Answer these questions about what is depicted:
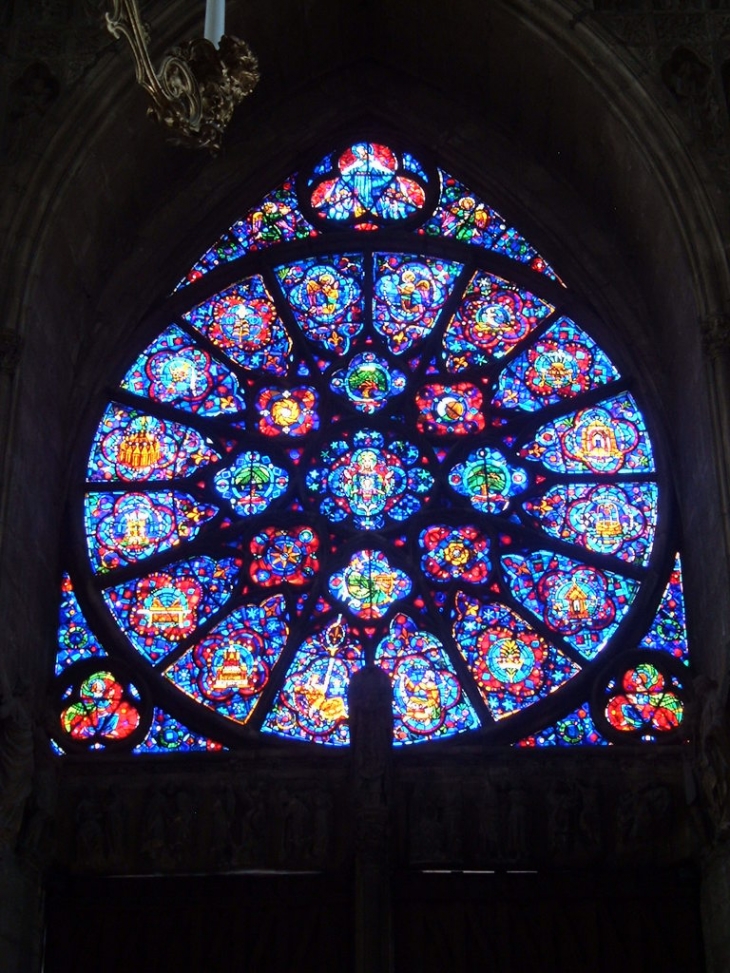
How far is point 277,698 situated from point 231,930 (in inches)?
61.1

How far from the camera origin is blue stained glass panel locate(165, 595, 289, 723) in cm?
1090

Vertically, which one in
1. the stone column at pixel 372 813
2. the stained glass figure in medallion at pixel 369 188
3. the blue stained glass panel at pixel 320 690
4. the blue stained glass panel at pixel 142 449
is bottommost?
the stone column at pixel 372 813

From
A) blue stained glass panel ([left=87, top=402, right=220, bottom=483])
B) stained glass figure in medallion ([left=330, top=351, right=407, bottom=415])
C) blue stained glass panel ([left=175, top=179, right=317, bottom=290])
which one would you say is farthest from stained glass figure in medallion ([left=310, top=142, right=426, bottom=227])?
blue stained glass panel ([left=87, top=402, right=220, bottom=483])

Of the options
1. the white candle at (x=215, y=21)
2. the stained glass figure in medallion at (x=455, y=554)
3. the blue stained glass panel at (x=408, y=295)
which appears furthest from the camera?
the blue stained glass panel at (x=408, y=295)

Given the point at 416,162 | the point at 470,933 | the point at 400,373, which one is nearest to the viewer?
the point at 470,933

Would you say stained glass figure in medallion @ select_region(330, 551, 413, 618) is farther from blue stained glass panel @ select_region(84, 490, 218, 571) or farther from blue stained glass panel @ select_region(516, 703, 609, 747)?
blue stained glass panel @ select_region(516, 703, 609, 747)

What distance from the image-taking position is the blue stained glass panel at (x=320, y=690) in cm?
1077

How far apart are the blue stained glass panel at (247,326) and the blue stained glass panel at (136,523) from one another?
1.24 metres

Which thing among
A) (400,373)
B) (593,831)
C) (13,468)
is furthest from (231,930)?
(400,373)

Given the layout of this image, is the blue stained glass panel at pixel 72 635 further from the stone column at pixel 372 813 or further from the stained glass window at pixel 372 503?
the stone column at pixel 372 813

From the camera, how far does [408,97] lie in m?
12.9

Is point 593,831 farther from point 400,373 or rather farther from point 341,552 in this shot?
point 400,373

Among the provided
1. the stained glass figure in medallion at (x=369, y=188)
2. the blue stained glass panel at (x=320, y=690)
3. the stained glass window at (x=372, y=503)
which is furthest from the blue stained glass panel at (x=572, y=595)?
the stained glass figure in medallion at (x=369, y=188)

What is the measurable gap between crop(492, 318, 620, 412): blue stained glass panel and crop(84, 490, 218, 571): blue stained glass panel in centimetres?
234
